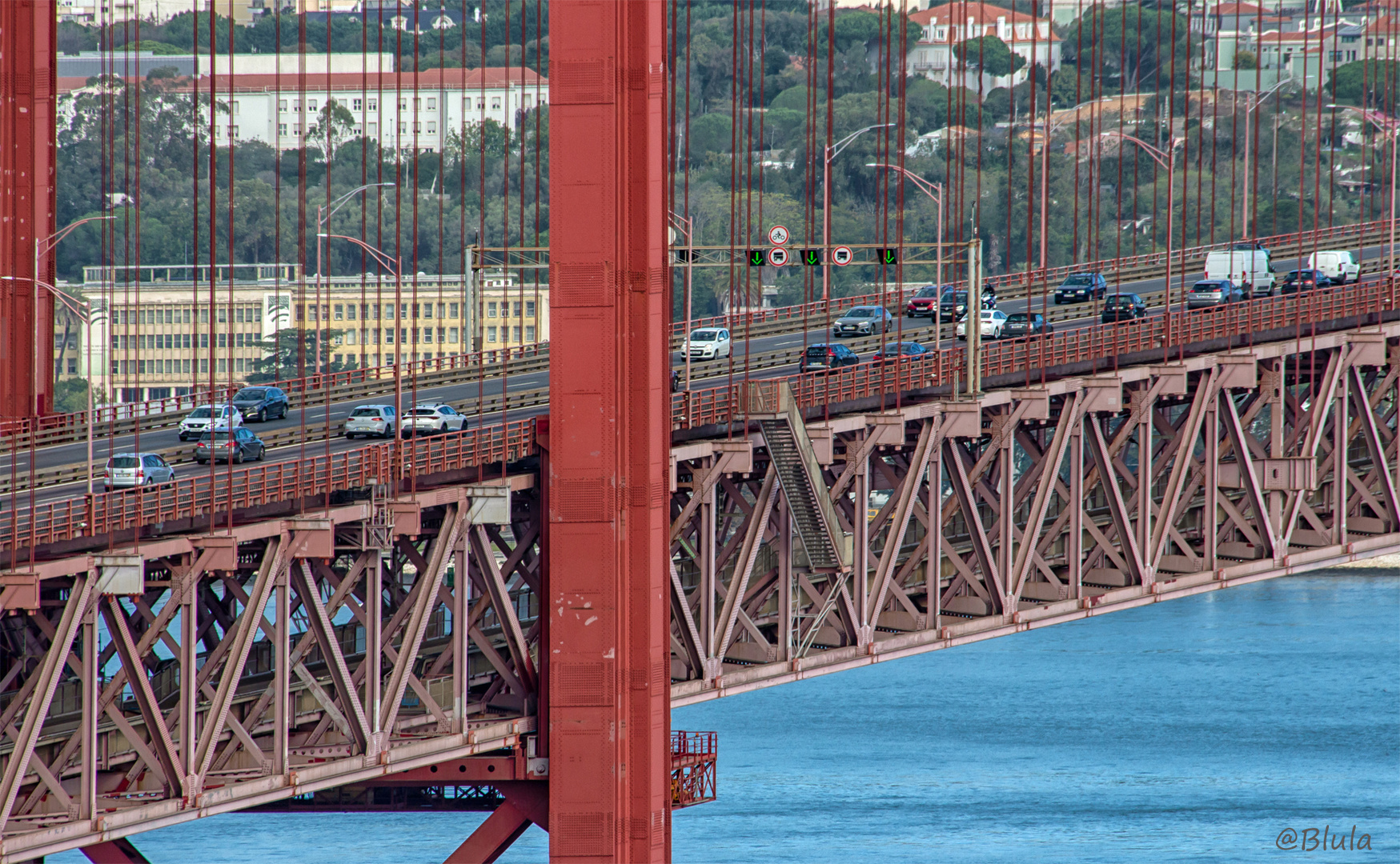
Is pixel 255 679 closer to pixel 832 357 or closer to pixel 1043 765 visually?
pixel 832 357

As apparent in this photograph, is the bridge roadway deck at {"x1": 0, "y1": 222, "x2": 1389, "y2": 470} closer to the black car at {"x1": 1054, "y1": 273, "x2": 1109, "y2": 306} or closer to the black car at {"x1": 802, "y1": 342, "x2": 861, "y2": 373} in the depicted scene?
the black car at {"x1": 1054, "y1": 273, "x2": 1109, "y2": 306}

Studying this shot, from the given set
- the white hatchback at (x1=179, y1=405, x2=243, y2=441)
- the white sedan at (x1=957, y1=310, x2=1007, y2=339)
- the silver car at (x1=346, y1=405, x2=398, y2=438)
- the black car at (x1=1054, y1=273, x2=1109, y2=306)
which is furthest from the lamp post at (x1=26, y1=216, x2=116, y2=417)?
the black car at (x1=1054, y1=273, x2=1109, y2=306)

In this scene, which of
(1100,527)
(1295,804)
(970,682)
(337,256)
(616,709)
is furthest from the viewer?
(337,256)

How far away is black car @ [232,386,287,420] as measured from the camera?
6450 cm

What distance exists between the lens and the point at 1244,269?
246ft

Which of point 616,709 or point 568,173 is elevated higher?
point 568,173

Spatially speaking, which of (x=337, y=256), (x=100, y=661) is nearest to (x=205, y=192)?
(x=337, y=256)

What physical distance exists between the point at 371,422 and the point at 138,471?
377 inches

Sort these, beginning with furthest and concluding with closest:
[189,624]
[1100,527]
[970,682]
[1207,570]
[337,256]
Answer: [337,256]
[970,682]
[1100,527]
[1207,570]
[189,624]

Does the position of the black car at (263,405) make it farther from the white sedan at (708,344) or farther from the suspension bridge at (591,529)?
the white sedan at (708,344)

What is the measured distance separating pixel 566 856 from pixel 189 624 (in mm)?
7963

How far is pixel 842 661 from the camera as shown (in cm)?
4975

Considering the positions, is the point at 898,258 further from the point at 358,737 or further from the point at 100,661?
the point at 100,661

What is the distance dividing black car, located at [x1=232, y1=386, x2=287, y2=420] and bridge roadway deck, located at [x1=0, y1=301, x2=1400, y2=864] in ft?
21.1
